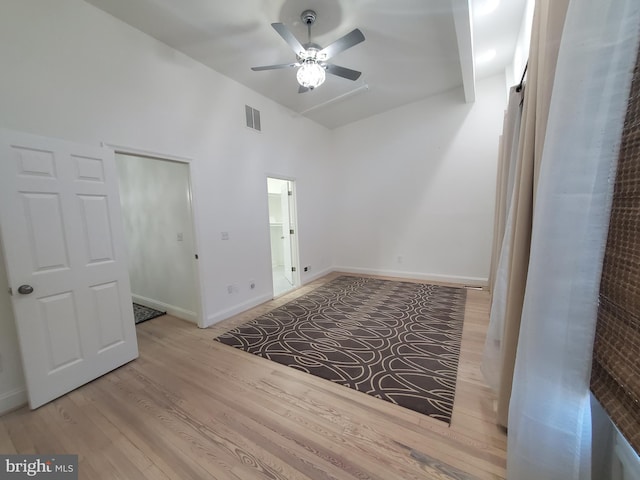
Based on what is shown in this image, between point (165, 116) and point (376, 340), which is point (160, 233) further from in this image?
point (376, 340)

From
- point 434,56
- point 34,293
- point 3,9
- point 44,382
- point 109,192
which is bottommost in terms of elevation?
point 44,382

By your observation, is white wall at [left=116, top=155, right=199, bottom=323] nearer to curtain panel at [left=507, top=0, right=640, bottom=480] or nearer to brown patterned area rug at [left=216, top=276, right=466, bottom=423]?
brown patterned area rug at [left=216, top=276, right=466, bottom=423]

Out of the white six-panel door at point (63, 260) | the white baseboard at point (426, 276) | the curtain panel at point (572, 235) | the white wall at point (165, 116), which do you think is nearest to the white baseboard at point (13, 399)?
the white wall at point (165, 116)

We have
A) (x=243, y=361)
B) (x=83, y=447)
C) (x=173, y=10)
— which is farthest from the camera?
(x=243, y=361)

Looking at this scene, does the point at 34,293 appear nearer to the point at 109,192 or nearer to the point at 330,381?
the point at 109,192

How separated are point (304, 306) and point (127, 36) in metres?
3.57

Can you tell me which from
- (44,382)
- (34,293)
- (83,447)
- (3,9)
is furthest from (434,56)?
(44,382)

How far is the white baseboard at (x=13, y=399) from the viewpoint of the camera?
176 cm

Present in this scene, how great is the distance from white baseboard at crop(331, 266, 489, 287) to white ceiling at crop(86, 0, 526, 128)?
324cm

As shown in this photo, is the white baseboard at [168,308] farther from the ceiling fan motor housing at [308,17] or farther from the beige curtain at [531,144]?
the ceiling fan motor housing at [308,17]

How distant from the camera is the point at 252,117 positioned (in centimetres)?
355

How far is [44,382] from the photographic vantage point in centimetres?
183

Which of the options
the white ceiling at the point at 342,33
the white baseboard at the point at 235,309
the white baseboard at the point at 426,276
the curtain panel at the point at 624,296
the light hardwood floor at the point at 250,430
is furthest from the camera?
the white baseboard at the point at 426,276

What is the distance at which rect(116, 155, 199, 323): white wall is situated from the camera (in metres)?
3.11
